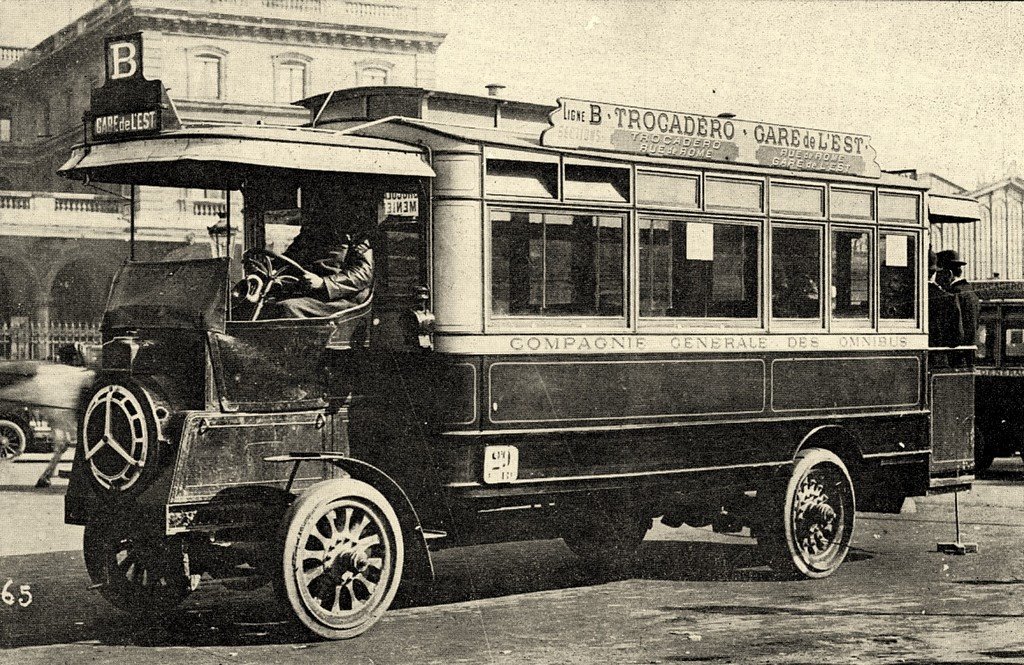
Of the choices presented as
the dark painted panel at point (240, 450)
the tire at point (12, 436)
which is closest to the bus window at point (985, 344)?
the dark painted panel at point (240, 450)

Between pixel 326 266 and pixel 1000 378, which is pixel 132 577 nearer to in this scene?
pixel 326 266

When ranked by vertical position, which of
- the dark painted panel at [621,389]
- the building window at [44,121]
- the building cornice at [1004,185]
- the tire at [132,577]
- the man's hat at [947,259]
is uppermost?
the building window at [44,121]

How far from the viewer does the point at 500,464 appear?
25.6ft

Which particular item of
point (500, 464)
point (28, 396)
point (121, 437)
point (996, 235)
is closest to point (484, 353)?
point (500, 464)

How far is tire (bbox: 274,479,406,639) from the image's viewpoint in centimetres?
697

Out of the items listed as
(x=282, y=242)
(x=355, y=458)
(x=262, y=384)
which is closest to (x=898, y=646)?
(x=355, y=458)

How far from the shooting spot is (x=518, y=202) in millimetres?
7926

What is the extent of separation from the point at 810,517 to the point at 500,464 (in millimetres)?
2855

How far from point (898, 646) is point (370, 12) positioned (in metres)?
35.1

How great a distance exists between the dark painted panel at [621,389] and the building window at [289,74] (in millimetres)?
33201

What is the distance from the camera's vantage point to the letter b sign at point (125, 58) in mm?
7211

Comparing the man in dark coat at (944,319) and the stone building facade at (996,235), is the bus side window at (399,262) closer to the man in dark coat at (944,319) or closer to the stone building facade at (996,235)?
the man in dark coat at (944,319)

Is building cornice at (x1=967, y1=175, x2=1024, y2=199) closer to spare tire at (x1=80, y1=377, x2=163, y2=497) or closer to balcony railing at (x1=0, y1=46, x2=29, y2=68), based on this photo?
spare tire at (x1=80, y1=377, x2=163, y2=497)

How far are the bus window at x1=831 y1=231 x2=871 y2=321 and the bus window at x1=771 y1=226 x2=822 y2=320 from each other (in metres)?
0.17
